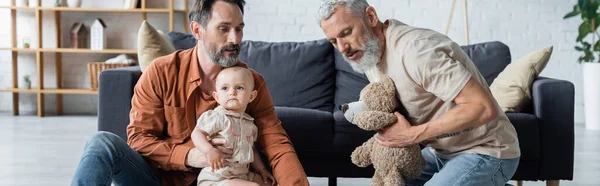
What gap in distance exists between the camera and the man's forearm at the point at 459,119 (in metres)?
2.16

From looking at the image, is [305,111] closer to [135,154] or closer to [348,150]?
[348,150]

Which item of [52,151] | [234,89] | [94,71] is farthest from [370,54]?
[94,71]

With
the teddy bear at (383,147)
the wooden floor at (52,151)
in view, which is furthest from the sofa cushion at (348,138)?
the teddy bear at (383,147)

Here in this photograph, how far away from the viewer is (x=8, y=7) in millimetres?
7043

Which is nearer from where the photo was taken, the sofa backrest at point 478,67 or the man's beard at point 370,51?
the man's beard at point 370,51

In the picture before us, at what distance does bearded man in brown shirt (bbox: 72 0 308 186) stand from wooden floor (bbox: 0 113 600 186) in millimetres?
1492

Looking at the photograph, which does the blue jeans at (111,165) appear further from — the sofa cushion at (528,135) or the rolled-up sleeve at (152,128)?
the sofa cushion at (528,135)

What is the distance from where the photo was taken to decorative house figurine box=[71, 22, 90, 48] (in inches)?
279

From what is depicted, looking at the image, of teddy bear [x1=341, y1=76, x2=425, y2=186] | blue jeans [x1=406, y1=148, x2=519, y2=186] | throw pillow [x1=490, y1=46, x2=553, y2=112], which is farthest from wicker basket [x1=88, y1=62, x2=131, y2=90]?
blue jeans [x1=406, y1=148, x2=519, y2=186]

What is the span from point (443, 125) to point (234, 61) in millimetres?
673

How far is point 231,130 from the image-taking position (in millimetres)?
2379

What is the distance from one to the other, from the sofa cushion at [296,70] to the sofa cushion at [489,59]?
75 centimetres

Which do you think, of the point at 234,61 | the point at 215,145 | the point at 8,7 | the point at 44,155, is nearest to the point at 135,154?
the point at 215,145

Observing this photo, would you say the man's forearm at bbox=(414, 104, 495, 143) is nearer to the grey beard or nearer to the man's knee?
the grey beard
